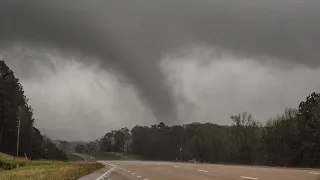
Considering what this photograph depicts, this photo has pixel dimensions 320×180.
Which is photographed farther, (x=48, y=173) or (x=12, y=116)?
(x=12, y=116)

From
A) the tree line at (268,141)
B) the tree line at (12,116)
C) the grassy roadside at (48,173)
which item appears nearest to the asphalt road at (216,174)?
the grassy roadside at (48,173)

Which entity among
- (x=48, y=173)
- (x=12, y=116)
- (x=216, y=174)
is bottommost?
(x=48, y=173)

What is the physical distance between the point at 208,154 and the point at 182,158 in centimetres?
2074

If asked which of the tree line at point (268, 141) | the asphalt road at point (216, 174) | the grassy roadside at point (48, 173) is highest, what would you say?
the tree line at point (268, 141)

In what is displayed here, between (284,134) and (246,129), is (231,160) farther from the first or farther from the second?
(284,134)

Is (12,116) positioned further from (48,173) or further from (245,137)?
(48,173)

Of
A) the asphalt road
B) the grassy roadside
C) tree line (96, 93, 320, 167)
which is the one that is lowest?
the grassy roadside

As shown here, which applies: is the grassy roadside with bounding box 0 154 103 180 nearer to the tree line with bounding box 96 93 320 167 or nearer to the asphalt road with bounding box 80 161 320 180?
the asphalt road with bounding box 80 161 320 180

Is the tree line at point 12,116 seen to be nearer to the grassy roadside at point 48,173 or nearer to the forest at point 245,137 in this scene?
the forest at point 245,137

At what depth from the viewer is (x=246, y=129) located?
129 meters

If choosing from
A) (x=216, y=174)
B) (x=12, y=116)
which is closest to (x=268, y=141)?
(x=12, y=116)

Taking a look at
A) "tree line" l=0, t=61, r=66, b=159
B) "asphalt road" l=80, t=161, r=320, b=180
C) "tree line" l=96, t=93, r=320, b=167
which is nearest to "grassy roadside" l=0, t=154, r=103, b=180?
"asphalt road" l=80, t=161, r=320, b=180

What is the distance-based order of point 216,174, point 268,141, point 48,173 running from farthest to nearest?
point 268,141 → point 48,173 → point 216,174

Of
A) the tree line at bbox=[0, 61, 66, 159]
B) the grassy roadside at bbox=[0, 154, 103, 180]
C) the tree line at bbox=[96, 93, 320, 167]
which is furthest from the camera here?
the tree line at bbox=[0, 61, 66, 159]
